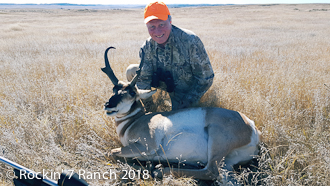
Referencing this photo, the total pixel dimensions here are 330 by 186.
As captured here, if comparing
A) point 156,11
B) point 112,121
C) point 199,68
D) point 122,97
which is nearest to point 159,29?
point 156,11

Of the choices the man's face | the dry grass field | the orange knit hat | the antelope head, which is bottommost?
the dry grass field

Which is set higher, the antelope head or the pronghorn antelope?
the antelope head

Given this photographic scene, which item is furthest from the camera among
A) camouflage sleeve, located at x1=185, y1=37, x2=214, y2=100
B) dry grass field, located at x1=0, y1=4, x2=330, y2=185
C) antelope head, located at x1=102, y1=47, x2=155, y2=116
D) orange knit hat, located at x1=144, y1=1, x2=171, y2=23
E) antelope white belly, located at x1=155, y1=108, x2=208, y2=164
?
camouflage sleeve, located at x1=185, y1=37, x2=214, y2=100

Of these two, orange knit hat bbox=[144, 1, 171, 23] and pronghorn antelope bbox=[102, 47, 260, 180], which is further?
orange knit hat bbox=[144, 1, 171, 23]

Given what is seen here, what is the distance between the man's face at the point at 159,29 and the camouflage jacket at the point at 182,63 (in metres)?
0.30

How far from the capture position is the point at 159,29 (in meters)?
3.77

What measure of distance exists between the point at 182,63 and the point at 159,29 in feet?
2.92

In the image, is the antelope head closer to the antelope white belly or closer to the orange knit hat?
the antelope white belly

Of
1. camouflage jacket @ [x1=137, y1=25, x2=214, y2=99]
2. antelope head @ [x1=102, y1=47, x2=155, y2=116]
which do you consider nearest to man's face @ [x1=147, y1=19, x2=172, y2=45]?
camouflage jacket @ [x1=137, y1=25, x2=214, y2=99]

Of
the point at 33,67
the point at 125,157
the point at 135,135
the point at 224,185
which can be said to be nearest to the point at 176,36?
the point at 135,135

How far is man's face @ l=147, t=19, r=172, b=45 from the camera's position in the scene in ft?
12.1

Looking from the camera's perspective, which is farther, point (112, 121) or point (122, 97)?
point (112, 121)

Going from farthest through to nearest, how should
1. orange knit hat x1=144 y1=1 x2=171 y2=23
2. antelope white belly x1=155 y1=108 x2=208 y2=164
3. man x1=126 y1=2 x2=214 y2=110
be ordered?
man x1=126 y1=2 x2=214 y2=110 → orange knit hat x1=144 y1=1 x2=171 y2=23 → antelope white belly x1=155 y1=108 x2=208 y2=164

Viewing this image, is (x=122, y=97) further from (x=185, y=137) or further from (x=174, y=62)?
(x=174, y=62)
